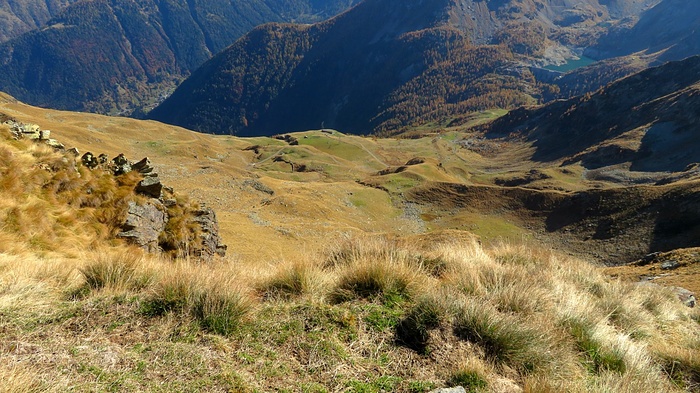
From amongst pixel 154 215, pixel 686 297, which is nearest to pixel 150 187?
pixel 154 215

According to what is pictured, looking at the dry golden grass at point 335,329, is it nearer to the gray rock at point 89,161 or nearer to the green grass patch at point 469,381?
the green grass patch at point 469,381

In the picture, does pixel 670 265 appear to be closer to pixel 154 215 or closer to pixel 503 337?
pixel 503 337

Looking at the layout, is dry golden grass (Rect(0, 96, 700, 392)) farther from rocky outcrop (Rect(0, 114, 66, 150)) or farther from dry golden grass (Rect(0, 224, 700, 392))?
rocky outcrop (Rect(0, 114, 66, 150))

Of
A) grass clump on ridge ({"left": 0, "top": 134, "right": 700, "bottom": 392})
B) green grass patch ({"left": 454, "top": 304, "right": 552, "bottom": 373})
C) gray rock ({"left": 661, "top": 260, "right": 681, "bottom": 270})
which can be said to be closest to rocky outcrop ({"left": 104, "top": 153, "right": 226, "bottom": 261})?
grass clump on ridge ({"left": 0, "top": 134, "right": 700, "bottom": 392})

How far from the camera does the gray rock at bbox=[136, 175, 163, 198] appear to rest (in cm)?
1515

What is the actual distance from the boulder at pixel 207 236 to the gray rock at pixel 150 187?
270cm

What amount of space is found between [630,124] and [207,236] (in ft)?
397

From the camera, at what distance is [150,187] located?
50.3ft

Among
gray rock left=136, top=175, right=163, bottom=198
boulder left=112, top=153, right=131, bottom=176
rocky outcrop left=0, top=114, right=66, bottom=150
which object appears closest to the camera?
rocky outcrop left=0, top=114, right=66, bottom=150

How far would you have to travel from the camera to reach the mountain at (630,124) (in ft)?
267

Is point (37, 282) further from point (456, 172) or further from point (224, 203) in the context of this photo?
point (456, 172)

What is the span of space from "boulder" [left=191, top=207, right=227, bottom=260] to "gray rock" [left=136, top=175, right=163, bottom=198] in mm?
2700

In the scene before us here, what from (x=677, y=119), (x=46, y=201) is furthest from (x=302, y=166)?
(x=677, y=119)

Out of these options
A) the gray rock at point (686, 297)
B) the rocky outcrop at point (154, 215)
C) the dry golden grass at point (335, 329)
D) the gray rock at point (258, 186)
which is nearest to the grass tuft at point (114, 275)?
the dry golden grass at point (335, 329)
